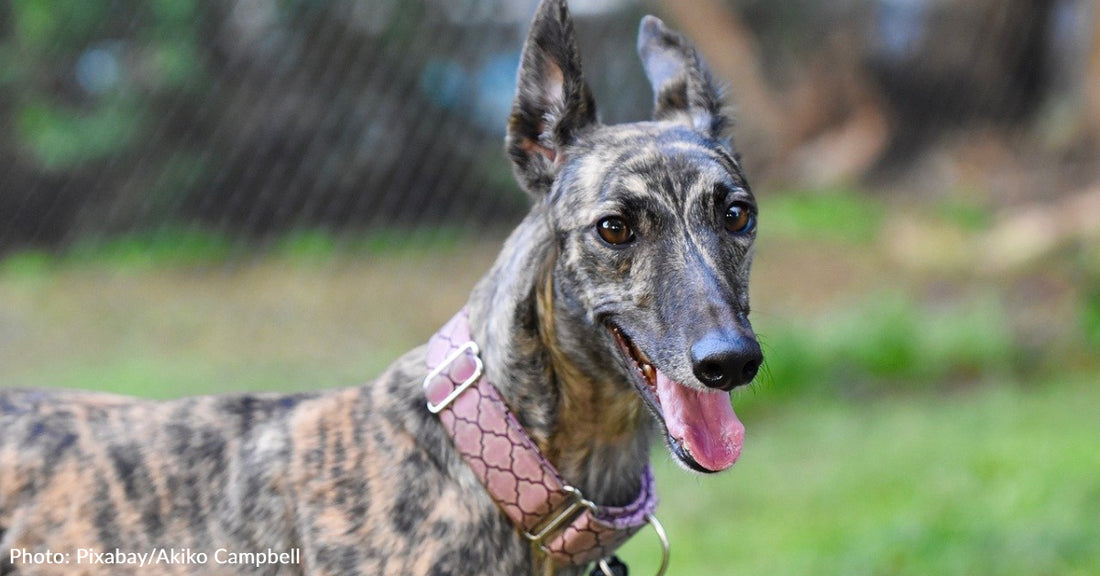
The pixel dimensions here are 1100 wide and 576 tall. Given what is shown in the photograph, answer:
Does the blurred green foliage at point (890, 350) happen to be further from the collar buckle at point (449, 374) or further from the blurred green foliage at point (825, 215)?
the collar buckle at point (449, 374)

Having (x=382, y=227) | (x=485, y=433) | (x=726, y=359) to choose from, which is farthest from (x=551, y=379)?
(x=382, y=227)

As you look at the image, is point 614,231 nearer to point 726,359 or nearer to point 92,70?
point 726,359

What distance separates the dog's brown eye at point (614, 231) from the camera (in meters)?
2.59

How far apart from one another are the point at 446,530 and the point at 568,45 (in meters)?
Answer: 1.15

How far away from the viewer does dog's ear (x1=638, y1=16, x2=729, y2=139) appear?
3045mm

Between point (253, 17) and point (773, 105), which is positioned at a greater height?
point (773, 105)

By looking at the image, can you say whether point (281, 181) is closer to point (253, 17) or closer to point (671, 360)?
point (253, 17)

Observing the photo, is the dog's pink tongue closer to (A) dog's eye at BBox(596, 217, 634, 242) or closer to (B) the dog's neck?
(B) the dog's neck

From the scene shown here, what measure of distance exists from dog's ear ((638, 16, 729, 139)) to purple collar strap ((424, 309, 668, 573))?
2.97ft

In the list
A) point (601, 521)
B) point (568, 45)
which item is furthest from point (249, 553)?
point (568, 45)

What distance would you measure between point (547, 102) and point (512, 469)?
0.92 metres

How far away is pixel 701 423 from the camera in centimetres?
250

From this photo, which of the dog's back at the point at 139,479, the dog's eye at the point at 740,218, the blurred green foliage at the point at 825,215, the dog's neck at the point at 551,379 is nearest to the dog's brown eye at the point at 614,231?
the dog's neck at the point at 551,379

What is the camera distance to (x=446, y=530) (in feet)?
8.09
